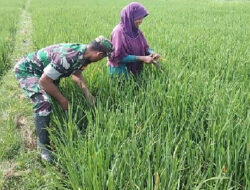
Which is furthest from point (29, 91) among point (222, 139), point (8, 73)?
point (8, 73)

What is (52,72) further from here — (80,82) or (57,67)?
(80,82)

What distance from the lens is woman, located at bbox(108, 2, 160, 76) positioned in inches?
114

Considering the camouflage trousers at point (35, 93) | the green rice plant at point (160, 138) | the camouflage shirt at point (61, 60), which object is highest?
the camouflage shirt at point (61, 60)

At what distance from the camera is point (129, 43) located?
3051mm

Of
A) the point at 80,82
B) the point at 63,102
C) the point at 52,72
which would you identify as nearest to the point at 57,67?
the point at 52,72

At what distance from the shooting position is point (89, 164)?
1491 millimetres

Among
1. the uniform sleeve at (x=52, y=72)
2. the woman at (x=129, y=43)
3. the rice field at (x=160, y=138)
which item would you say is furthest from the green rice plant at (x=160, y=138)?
the uniform sleeve at (x=52, y=72)

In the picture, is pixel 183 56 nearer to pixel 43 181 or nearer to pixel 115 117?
pixel 115 117

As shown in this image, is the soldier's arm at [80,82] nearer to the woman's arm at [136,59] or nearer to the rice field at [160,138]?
the rice field at [160,138]

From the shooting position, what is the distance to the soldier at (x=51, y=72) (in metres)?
2.22

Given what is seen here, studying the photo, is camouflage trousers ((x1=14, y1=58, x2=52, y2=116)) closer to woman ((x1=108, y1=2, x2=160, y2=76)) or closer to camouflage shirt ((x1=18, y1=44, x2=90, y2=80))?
camouflage shirt ((x1=18, y1=44, x2=90, y2=80))

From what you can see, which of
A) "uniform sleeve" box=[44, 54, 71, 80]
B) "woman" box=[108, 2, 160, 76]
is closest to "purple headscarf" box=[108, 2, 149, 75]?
"woman" box=[108, 2, 160, 76]

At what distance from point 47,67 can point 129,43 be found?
105 centimetres

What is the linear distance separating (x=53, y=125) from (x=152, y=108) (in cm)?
86
